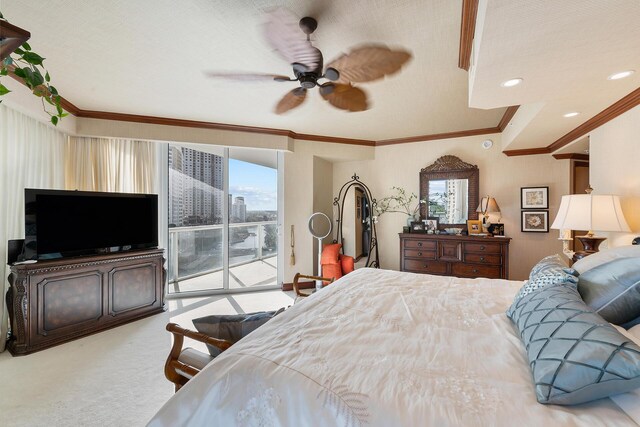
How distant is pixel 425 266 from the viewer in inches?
156

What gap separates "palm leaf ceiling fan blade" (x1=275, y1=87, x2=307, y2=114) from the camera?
2.26 metres

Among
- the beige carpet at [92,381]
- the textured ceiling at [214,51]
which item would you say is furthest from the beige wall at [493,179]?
the beige carpet at [92,381]

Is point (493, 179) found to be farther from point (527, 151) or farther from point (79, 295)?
point (79, 295)

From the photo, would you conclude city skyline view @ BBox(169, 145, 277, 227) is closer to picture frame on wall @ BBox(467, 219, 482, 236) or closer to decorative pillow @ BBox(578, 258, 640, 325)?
picture frame on wall @ BBox(467, 219, 482, 236)

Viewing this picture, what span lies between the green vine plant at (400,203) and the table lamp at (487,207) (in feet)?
2.64

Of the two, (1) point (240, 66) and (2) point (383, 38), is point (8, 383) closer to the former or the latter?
(1) point (240, 66)

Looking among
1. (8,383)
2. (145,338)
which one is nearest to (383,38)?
(145,338)

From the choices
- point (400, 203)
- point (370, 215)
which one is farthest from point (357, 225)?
point (400, 203)

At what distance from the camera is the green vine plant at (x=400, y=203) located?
451 cm

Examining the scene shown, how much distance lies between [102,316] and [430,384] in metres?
3.46

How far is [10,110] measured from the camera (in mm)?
2598

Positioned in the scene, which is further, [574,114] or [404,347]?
[574,114]

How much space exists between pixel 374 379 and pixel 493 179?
13.5 ft

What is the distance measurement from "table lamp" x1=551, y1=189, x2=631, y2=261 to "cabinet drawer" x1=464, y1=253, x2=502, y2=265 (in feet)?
3.93
